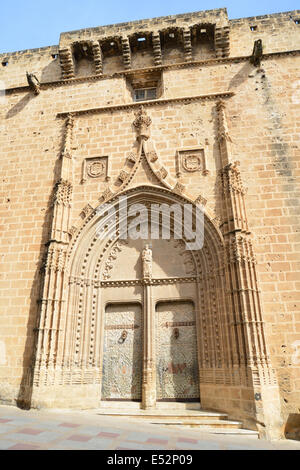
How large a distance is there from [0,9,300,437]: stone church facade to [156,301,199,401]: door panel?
30mm

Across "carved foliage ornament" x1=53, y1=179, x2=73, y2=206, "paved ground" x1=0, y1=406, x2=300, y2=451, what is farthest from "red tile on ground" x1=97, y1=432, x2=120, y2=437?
"carved foliage ornament" x1=53, y1=179, x2=73, y2=206

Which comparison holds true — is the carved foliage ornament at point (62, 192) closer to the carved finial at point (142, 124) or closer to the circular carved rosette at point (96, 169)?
the circular carved rosette at point (96, 169)

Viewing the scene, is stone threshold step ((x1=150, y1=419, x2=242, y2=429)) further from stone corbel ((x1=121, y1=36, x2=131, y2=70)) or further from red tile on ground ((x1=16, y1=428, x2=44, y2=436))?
stone corbel ((x1=121, y1=36, x2=131, y2=70))

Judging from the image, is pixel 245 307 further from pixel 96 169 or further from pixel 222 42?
pixel 222 42

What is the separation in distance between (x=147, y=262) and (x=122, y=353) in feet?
7.32

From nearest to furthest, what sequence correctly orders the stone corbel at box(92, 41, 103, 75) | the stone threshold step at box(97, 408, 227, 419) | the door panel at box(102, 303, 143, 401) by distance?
1. the stone threshold step at box(97, 408, 227, 419)
2. the door panel at box(102, 303, 143, 401)
3. the stone corbel at box(92, 41, 103, 75)

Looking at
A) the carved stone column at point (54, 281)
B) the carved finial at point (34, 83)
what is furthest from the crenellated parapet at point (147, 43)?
the carved stone column at point (54, 281)

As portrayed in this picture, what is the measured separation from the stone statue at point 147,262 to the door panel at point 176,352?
2.64ft

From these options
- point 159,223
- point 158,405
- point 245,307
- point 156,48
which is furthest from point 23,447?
point 156,48

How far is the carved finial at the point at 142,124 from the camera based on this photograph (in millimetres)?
8906

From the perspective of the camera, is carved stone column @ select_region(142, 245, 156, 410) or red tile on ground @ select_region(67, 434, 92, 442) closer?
red tile on ground @ select_region(67, 434, 92, 442)

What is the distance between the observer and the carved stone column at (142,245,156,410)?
22.5 ft

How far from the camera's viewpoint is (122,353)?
7.46 meters

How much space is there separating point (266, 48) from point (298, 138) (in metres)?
3.85
